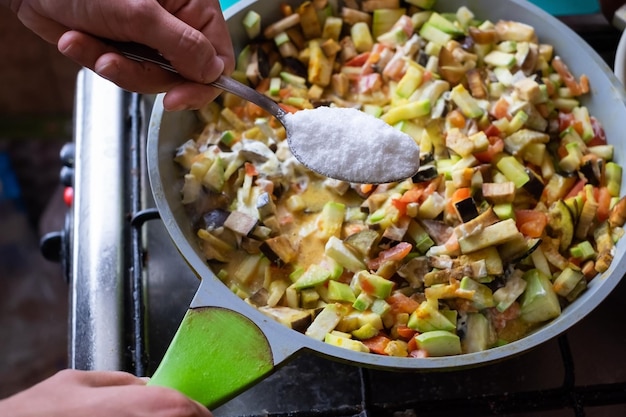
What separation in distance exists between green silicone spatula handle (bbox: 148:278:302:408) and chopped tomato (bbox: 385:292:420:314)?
0.22 meters

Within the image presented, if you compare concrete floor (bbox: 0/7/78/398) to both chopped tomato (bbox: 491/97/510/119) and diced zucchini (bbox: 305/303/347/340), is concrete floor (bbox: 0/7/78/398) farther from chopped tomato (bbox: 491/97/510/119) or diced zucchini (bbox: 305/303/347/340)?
chopped tomato (bbox: 491/97/510/119)

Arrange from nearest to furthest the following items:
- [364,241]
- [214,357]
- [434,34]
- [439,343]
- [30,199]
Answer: [214,357]
[439,343]
[364,241]
[434,34]
[30,199]

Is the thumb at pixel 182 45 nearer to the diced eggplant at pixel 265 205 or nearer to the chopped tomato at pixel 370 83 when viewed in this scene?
the diced eggplant at pixel 265 205

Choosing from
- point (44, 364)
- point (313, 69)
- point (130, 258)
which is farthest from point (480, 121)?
point (44, 364)

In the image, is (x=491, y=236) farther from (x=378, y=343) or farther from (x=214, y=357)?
(x=214, y=357)

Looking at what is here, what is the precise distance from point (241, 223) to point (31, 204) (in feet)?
4.78

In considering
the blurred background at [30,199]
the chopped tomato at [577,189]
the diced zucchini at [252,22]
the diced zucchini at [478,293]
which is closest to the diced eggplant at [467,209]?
the diced zucchini at [478,293]

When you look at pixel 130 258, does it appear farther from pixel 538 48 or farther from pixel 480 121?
pixel 538 48

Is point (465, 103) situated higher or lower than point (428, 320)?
higher

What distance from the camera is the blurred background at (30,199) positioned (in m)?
2.13

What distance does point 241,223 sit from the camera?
3.77 feet

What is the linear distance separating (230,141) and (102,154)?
9.7 inches

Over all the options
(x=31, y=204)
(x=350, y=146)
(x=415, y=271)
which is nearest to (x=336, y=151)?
(x=350, y=146)

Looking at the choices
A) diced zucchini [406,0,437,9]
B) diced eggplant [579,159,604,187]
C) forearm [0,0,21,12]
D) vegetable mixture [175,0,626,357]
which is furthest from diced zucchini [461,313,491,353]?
forearm [0,0,21,12]
